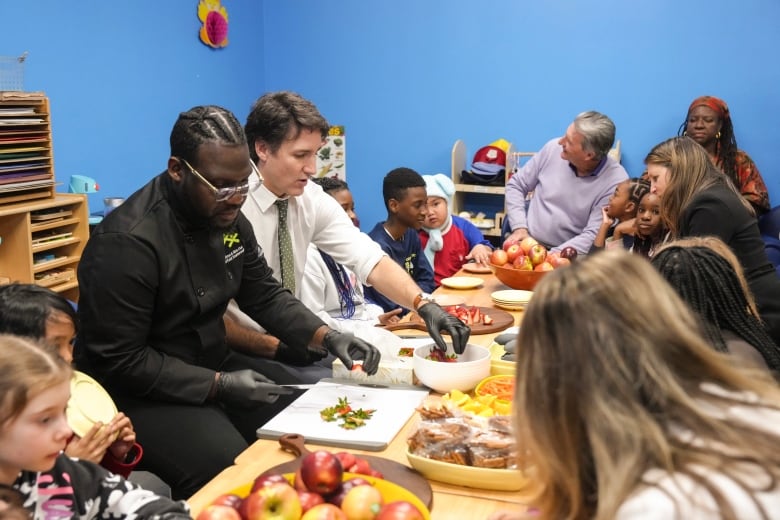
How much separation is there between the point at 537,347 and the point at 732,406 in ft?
0.85

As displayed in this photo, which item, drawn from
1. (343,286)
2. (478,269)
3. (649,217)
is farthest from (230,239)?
(649,217)

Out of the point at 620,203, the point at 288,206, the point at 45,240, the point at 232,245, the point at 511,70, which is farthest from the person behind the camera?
the point at 511,70

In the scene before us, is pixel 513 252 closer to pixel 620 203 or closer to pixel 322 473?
pixel 620 203

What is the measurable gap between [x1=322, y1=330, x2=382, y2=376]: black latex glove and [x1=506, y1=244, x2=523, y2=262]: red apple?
121 centimetres

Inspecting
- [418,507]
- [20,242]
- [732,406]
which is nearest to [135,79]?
[20,242]

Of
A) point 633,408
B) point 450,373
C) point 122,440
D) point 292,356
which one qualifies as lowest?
point 292,356

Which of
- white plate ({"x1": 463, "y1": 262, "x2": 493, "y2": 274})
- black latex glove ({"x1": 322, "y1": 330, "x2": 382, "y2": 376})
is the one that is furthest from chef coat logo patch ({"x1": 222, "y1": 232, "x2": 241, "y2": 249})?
white plate ({"x1": 463, "y1": 262, "x2": 493, "y2": 274})

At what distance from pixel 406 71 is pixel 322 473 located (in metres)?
5.06

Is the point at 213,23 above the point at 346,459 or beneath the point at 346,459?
above

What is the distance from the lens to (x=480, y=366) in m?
1.98

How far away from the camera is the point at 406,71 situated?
602 cm

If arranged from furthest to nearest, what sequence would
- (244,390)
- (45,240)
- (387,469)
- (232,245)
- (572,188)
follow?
(572,188) → (45,240) → (232,245) → (244,390) → (387,469)

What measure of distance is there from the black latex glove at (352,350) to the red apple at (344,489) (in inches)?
27.8

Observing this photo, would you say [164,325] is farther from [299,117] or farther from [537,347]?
[537,347]
